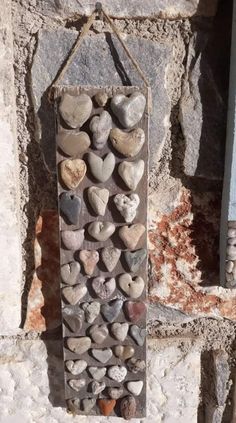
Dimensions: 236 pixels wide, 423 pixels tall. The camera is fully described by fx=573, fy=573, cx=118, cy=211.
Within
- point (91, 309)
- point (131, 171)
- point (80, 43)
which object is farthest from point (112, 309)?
point (80, 43)

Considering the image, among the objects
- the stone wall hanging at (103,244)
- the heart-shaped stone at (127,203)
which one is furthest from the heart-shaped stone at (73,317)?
the heart-shaped stone at (127,203)

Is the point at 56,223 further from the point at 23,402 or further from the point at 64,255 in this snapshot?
the point at 23,402

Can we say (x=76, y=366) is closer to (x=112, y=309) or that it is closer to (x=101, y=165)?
(x=112, y=309)

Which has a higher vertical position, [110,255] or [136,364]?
[110,255]

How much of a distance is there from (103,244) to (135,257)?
1.2 inches

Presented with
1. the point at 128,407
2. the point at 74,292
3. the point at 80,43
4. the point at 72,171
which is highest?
the point at 80,43

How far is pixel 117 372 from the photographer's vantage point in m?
0.53

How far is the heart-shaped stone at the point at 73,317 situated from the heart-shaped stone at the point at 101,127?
0.15 metres

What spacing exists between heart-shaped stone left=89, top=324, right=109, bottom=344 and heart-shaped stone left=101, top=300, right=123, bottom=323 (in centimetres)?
1

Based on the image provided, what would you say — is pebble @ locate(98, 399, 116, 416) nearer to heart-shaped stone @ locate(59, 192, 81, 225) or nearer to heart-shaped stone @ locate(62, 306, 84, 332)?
heart-shaped stone @ locate(62, 306, 84, 332)

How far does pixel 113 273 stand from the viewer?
1.65 ft

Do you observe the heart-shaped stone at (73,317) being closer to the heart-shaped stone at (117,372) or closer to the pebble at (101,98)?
the heart-shaped stone at (117,372)

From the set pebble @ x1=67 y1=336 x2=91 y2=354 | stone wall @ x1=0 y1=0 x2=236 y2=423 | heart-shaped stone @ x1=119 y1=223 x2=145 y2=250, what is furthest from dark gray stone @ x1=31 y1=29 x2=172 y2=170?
pebble @ x1=67 y1=336 x2=91 y2=354

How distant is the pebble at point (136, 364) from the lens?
52 cm
